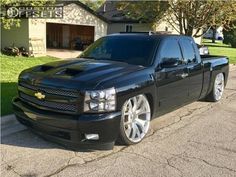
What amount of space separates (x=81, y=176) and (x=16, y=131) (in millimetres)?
1948

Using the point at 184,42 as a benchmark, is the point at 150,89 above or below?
below

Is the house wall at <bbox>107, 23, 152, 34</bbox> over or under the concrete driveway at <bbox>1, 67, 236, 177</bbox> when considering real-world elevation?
over

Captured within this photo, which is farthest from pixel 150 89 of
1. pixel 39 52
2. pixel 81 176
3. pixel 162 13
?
pixel 162 13

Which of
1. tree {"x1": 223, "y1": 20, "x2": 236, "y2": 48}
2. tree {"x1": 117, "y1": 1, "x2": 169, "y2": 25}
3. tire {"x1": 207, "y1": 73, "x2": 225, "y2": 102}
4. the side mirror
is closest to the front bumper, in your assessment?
the side mirror

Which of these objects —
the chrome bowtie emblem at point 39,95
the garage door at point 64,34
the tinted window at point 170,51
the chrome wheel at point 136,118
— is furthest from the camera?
the garage door at point 64,34

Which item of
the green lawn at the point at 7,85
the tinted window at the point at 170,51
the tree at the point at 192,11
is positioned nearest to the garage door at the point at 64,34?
the tree at the point at 192,11

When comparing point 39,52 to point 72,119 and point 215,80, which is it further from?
point 72,119

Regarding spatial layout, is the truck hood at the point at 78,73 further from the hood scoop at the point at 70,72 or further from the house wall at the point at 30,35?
the house wall at the point at 30,35

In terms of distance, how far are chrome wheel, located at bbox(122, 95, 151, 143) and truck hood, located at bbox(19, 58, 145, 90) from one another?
Answer: 1.59ft

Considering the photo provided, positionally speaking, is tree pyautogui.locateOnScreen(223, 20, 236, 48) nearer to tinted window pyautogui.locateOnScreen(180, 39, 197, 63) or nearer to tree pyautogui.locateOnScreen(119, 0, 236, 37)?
tree pyautogui.locateOnScreen(119, 0, 236, 37)

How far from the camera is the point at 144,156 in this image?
15.1 feet

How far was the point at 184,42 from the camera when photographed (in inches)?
261

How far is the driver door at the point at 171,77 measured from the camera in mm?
5543

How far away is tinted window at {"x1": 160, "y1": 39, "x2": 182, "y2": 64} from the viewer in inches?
225
